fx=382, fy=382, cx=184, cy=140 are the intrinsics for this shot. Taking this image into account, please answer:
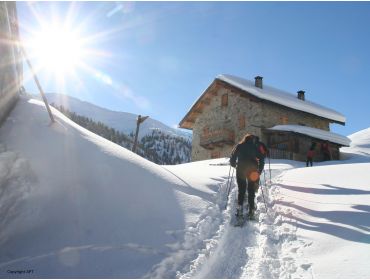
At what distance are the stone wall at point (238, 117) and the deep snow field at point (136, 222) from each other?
18621 mm

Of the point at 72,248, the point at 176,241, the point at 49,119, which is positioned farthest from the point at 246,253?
the point at 49,119

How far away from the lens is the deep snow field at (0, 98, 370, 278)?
559 centimetres

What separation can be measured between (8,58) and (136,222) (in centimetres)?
523

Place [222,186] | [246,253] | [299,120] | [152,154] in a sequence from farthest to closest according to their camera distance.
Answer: [152,154]
[299,120]
[222,186]
[246,253]

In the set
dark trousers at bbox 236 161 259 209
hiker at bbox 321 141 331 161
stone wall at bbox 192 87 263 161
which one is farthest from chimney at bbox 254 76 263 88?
dark trousers at bbox 236 161 259 209

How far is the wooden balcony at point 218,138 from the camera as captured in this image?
29.9m

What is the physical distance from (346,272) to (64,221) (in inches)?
176

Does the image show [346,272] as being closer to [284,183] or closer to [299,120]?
[284,183]

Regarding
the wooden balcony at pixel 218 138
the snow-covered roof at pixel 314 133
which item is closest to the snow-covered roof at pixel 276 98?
the snow-covered roof at pixel 314 133

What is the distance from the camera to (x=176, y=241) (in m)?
6.54

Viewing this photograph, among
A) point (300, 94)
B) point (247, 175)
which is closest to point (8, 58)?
point (247, 175)

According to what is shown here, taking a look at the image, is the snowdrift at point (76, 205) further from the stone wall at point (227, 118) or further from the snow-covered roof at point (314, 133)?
the stone wall at point (227, 118)

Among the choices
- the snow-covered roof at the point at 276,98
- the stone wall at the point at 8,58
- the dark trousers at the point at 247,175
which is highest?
the snow-covered roof at the point at 276,98

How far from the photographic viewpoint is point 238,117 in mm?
30328
